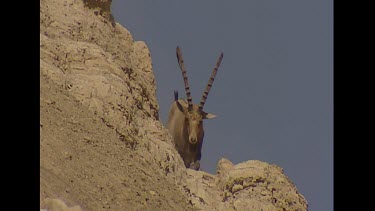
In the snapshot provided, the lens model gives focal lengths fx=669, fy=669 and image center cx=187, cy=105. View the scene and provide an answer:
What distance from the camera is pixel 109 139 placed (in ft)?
32.2

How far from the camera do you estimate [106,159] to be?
345 inches

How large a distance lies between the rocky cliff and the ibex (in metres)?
4.01

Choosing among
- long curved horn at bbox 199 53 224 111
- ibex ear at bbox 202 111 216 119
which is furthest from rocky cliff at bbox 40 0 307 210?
long curved horn at bbox 199 53 224 111

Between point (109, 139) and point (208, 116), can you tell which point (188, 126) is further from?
point (109, 139)

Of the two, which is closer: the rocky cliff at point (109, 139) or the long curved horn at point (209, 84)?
the rocky cliff at point (109, 139)

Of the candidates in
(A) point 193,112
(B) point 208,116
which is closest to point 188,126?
(A) point 193,112

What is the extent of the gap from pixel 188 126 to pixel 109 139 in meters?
9.98

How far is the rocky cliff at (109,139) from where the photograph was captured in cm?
752

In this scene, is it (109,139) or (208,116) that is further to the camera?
(208,116)

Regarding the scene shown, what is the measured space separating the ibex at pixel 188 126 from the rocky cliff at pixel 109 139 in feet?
13.1

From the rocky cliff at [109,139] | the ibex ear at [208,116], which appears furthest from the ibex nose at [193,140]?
the rocky cliff at [109,139]

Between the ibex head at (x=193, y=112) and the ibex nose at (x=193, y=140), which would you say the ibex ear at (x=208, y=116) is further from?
the ibex nose at (x=193, y=140)
